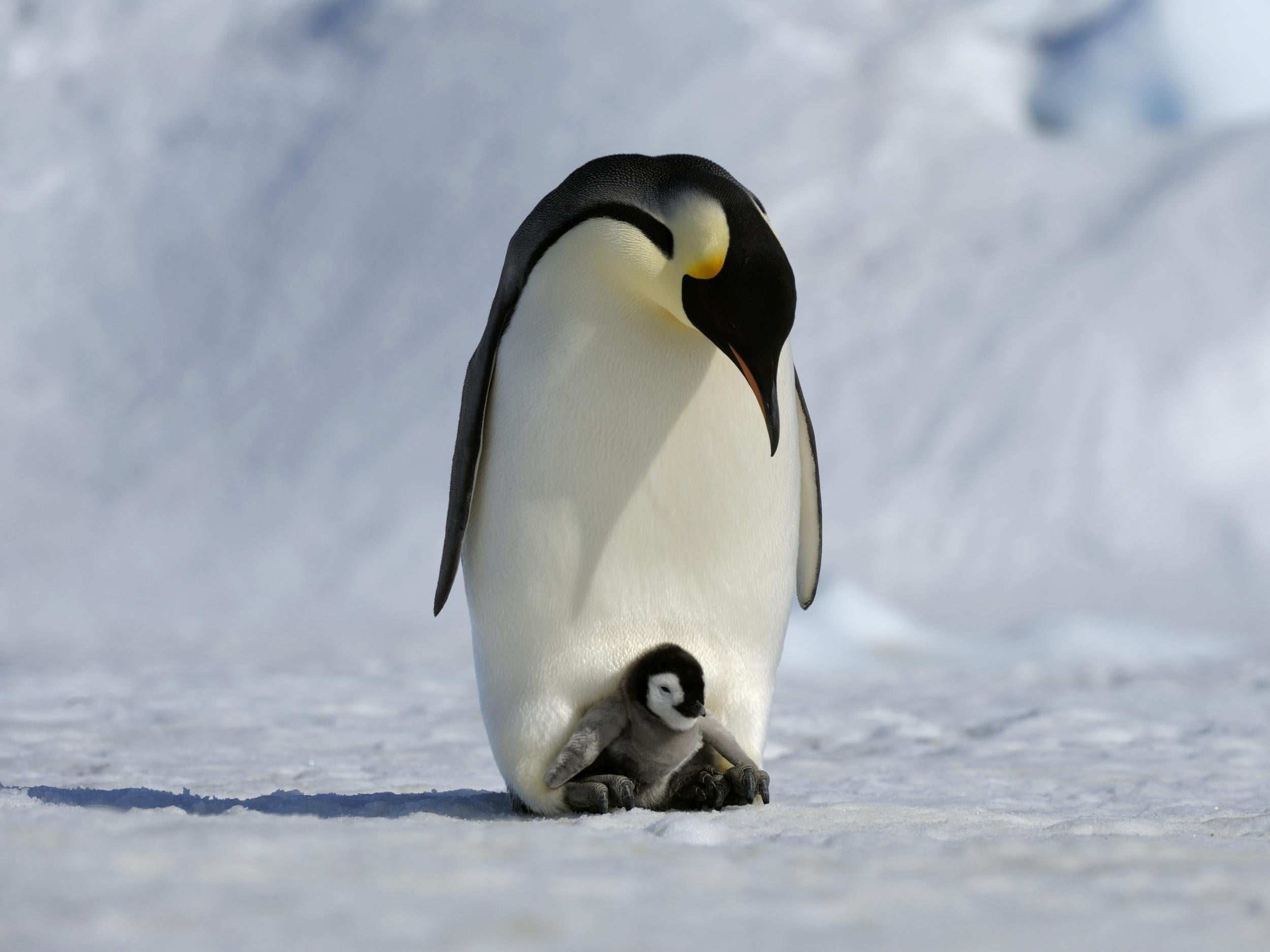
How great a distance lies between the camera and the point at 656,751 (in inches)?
98.7

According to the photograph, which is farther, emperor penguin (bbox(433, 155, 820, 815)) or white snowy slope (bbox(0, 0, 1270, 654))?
white snowy slope (bbox(0, 0, 1270, 654))

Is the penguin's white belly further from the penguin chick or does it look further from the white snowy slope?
the white snowy slope

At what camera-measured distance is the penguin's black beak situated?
2.41 m

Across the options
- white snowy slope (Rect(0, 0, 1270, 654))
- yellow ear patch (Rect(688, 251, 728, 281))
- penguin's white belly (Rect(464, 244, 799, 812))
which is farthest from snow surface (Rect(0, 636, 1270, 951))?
white snowy slope (Rect(0, 0, 1270, 654))

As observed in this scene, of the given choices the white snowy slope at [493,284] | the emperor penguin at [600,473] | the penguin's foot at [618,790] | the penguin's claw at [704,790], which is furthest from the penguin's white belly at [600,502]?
the white snowy slope at [493,284]

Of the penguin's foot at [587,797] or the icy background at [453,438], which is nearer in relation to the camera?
the icy background at [453,438]

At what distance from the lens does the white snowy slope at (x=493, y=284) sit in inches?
403

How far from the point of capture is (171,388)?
14562 millimetres

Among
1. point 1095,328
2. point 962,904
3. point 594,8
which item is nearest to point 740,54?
point 594,8

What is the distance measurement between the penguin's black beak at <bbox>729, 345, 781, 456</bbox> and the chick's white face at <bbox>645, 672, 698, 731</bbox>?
16.8 inches

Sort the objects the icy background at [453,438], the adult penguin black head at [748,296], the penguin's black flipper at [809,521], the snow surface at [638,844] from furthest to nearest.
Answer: the penguin's black flipper at [809,521], the adult penguin black head at [748,296], the icy background at [453,438], the snow surface at [638,844]

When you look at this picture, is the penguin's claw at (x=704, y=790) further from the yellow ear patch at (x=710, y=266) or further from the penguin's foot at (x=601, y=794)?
the yellow ear patch at (x=710, y=266)

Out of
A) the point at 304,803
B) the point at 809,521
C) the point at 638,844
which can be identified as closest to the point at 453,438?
the point at 809,521

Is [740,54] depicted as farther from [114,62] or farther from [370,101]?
[114,62]
